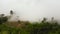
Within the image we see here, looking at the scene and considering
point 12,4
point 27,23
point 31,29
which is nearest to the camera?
point 31,29

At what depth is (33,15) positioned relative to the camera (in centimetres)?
184

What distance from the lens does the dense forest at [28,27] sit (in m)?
1.63

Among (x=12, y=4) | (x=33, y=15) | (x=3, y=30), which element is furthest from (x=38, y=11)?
(x=3, y=30)

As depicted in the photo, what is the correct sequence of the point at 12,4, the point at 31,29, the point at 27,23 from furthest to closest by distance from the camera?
the point at 12,4
the point at 27,23
the point at 31,29

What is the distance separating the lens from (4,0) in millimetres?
1887

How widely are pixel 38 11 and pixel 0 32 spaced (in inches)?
20.1

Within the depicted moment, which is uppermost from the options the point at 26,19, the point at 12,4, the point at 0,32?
the point at 12,4

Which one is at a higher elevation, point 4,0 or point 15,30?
point 4,0

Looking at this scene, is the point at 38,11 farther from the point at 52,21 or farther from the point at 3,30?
the point at 3,30

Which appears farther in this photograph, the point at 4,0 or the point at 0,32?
the point at 4,0

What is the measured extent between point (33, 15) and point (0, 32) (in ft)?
1.45

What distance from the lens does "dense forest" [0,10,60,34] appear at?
1631 mm

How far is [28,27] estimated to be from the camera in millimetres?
1670

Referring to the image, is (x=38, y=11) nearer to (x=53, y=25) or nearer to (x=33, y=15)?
(x=33, y=15)
